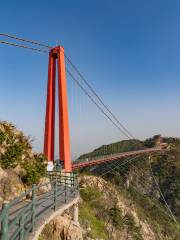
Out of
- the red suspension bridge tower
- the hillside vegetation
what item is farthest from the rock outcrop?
the hillside vegetation

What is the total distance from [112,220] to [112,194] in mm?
10880

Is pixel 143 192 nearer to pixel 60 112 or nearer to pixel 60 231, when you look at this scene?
pixel 60 112

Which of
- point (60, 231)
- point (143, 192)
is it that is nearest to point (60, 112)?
point (60, 231)

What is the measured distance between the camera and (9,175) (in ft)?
41.7

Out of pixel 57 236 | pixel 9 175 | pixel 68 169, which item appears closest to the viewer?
pixel 57 236

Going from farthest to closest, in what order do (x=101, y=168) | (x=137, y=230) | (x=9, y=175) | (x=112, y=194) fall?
(x=101, y=168)
(x=112, y=194)
(x=137, y=230)
(x=9, y=175)

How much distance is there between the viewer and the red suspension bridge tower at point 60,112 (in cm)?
2003

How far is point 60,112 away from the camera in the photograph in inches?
820

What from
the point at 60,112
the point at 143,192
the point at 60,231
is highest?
the point at 60,112

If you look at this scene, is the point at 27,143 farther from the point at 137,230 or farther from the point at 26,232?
the point at 137,230

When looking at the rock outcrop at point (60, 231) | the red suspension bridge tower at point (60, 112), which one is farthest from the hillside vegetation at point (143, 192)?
the rock outcrop at point (60, 231)

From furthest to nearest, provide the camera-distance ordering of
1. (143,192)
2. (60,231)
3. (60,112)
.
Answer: (143,192), (60,112), (60,231)

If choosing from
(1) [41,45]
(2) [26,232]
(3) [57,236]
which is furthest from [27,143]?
(1) [41,45]

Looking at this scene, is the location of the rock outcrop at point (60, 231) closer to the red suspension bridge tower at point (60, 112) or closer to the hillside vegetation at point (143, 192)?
the red suspension bridge tower at point (60, 112)
